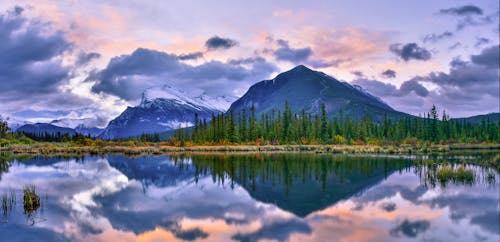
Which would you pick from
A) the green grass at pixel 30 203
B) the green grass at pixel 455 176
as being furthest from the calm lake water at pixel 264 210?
the green grass at pixel 30 203

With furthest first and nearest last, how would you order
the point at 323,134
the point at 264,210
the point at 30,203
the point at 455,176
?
the point at 323,134 → the point at 455,176 → the point at 30,203 → the point at 264,210

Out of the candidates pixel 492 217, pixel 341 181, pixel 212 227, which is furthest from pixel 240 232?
pixel 341 181

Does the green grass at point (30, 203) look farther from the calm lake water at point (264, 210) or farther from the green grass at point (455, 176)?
the green grass at point (455, 176)

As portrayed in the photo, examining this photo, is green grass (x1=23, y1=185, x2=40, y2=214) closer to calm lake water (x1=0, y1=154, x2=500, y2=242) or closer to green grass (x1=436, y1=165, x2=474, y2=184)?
calm lake water (x1=0, y1=154, x2=500, y2=242)

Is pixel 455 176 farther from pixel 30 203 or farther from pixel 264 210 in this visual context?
pixel 30 203

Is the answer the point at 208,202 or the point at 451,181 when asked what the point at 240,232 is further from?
the point at 451,181

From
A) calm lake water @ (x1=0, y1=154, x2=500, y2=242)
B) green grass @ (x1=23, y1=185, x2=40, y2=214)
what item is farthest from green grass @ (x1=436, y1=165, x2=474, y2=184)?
green grass @ (x1=23, y1=185, x2=40, y2=214)

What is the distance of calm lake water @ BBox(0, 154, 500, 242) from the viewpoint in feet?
63.5

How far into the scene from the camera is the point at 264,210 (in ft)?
83.1

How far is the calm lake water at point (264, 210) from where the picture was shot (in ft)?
63.5

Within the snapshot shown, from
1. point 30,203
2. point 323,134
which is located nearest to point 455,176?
point 30,203

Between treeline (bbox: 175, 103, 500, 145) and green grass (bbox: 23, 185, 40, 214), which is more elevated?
treeline (bbox: 175, 103, 500, 145)

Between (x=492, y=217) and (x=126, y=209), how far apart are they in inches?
787

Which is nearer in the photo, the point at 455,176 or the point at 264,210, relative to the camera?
the point at 264,210
